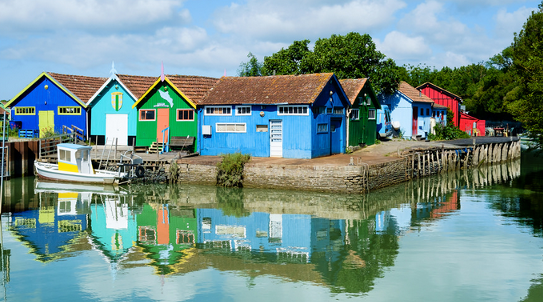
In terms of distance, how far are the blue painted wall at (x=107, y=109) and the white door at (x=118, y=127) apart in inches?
11.0

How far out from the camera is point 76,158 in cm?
3259

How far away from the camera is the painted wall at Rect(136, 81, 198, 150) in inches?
1446

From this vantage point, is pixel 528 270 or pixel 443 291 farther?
pixel 528 270

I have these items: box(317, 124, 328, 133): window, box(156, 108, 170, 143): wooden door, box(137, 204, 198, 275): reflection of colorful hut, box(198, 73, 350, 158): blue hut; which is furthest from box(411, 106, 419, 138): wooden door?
box(137, 204, 198, 275): reflection of colorful hut

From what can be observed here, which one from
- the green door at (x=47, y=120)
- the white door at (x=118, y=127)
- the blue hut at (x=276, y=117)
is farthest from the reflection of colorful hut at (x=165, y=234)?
the green door at (x=47, y=120)

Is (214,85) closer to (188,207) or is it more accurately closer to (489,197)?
(188,207)

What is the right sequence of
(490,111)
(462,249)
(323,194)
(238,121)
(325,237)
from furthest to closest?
(490,111), (238,121), (323,194), (325,237), (462,249)

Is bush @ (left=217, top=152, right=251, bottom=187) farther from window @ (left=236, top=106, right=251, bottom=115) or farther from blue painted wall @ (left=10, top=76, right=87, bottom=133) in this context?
blue painted wall @ (left=10, top=76, right=87, bottom=133)

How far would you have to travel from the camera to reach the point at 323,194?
1100 inches

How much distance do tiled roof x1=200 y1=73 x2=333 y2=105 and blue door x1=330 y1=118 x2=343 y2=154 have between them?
9.41 feet

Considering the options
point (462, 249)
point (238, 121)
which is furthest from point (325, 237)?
point (238, 121)

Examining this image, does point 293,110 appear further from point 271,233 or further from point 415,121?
point 415,121

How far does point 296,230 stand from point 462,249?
6034 mm

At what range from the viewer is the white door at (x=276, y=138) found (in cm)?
3328
